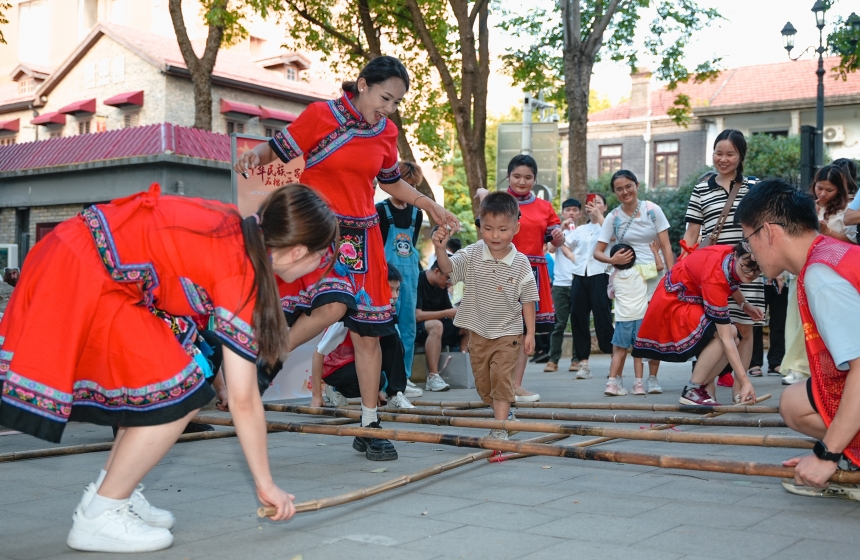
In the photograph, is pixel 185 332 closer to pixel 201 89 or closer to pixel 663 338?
pixel 663 338

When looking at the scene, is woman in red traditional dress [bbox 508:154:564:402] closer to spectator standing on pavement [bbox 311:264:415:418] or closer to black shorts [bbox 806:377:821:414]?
spectator standing on pavement [bbox 311:264:415:418]

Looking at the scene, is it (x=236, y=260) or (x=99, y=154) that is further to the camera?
(x=99, y=154)

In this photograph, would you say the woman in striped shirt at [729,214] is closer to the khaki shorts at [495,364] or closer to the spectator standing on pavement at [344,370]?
the khaki shorts at [495,364]

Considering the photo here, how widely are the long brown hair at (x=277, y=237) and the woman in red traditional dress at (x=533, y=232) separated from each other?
4503 millimetres

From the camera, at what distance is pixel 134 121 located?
3250 cm

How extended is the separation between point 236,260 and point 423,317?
628 centimetres

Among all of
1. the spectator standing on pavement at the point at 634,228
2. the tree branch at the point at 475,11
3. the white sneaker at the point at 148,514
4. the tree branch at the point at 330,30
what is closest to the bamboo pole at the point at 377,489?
the white sneaker at the point at 148,514

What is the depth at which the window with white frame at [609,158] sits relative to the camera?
128 feet

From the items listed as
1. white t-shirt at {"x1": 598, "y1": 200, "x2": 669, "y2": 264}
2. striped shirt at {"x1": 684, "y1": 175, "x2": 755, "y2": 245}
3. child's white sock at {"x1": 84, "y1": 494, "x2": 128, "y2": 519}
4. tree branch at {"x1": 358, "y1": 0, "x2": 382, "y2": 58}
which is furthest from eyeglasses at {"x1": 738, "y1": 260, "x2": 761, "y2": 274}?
tree branch at {"x1": 358, "y1": 0, "x2": 382, "y2": 58}

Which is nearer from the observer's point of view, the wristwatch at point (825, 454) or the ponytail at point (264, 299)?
the ponytail at point (264, 299)

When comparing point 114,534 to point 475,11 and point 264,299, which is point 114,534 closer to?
point 264,299

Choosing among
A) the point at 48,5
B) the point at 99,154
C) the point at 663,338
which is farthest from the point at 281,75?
the point at 663,338

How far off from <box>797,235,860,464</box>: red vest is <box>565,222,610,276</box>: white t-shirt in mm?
5078

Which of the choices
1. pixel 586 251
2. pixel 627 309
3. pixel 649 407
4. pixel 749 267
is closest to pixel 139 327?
pixel 649 407
